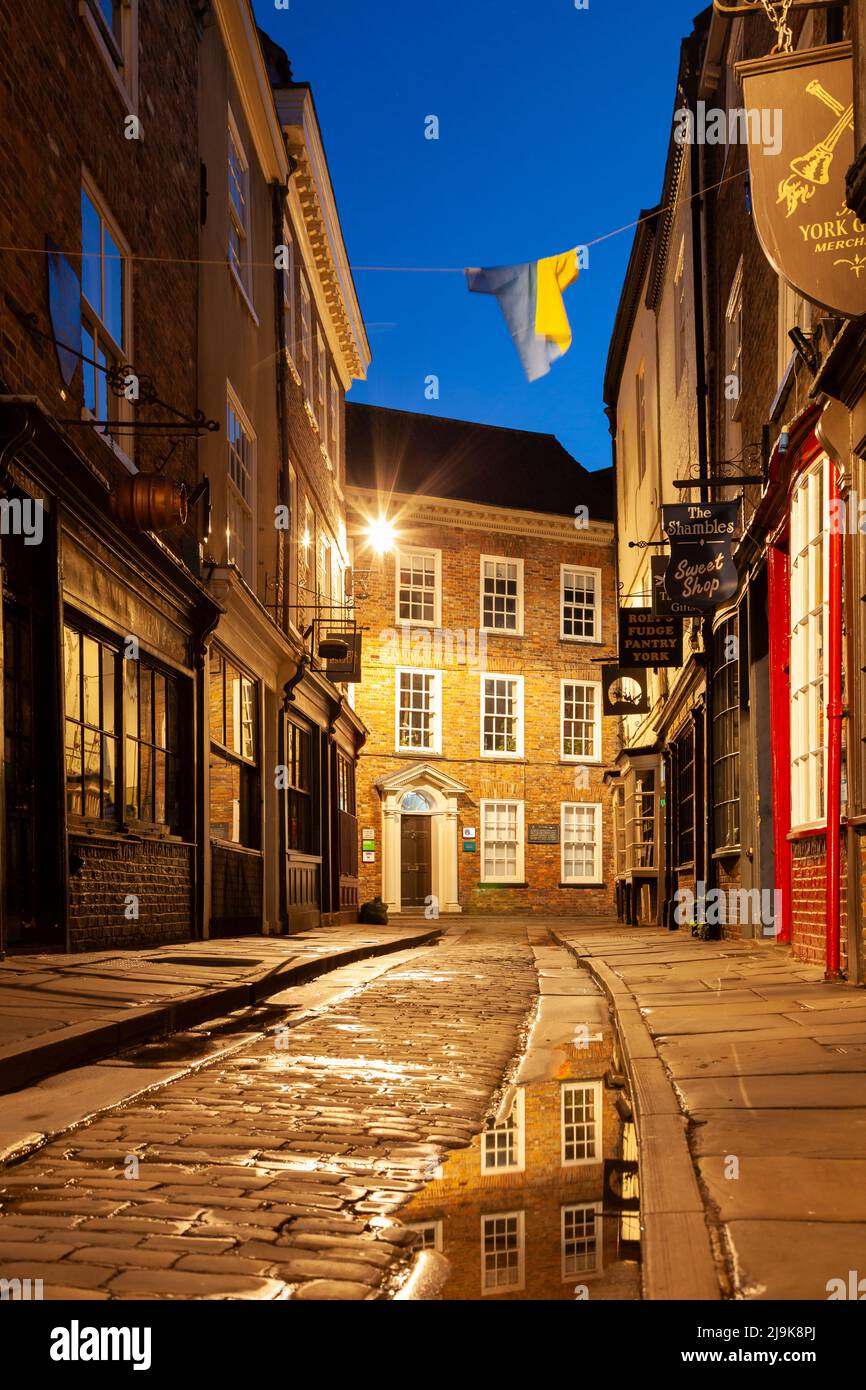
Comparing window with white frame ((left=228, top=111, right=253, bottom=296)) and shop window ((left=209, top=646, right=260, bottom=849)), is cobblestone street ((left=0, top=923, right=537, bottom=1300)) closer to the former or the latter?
shop window ((left=209, top=646, right=260, bottom=849))

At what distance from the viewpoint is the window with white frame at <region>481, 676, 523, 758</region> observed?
1363 inches

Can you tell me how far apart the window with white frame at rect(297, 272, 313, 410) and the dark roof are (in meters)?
10.0

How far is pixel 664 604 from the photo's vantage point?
1481 centimetres

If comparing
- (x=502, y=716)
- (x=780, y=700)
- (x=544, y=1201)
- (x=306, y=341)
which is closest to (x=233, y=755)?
(x=780, y=700)

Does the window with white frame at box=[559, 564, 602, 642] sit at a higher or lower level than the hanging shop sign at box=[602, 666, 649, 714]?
higher

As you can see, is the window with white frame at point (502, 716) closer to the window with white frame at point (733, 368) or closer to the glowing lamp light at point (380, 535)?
the glowing lamp light at point (380, 535)

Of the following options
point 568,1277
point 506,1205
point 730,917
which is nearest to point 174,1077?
point 506,1205

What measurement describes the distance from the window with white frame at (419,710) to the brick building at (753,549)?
9677 mm

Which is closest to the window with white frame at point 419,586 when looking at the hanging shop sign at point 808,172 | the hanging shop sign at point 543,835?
the hanging shop sign at point 543,835

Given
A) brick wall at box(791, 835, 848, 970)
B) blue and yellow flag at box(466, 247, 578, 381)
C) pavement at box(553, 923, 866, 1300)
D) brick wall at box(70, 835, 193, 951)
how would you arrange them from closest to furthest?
pavement at box(553, 923, 866, 1300) → brick wall at box(791, 835, 848, 970) → brick wall at box(70, 835, 193, 951) → blue and yellow flag at box(466, 247, 578, 381)

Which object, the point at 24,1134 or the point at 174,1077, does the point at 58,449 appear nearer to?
the point at 174,1077

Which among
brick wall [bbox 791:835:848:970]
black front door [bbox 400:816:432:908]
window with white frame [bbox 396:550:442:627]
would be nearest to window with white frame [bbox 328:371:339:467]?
window with white frame [bbox 396:550:442:627]

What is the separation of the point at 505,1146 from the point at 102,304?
892 centimetres

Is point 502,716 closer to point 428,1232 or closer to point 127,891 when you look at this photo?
point 127,891
